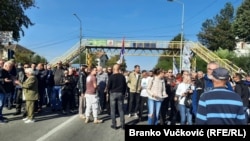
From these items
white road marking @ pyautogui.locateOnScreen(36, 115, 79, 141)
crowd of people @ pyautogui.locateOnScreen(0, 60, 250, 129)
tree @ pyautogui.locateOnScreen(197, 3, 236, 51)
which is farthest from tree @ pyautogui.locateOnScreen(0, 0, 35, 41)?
tree @ pyautogui.locateOnScreen(197, 3, 236, 51)

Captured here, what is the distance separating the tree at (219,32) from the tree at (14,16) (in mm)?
46850

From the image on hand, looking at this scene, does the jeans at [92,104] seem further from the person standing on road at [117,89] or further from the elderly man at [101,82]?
the elderly man at [101,82]

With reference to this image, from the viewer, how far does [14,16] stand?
122 feet

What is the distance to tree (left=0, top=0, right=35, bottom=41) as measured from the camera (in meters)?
36.0

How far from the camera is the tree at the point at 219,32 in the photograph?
8325cm

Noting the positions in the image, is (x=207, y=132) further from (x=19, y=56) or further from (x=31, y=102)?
(x=19, y=56)

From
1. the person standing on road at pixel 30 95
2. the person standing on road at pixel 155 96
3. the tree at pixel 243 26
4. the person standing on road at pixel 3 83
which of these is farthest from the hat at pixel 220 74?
the tree at pixel 243 26

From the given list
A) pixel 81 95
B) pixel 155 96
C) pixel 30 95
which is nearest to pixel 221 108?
pixel 155 96

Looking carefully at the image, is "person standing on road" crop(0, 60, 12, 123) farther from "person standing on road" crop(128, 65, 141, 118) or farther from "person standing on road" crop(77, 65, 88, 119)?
"person standing on road" crop(128, 65, 141, 118)

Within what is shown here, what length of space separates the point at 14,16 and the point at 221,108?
3433cm

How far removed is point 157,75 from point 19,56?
74.9 meters

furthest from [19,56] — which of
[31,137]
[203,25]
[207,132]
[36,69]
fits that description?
[207,132]

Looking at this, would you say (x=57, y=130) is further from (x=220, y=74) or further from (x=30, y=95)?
(x=220, y=74)

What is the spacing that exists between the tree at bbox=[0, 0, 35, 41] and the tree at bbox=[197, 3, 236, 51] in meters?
46.8
